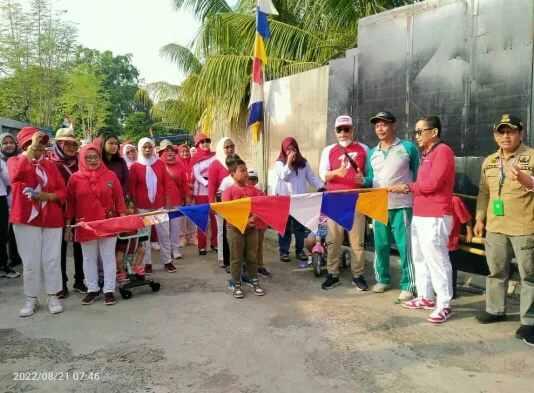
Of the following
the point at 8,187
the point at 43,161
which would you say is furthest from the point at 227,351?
the point at 8,187

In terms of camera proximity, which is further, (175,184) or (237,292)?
(175,184)

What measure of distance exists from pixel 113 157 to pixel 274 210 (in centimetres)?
228

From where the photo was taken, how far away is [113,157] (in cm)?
→ 555

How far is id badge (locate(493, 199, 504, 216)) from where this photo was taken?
154 inches

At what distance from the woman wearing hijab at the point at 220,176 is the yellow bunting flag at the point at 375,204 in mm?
2399

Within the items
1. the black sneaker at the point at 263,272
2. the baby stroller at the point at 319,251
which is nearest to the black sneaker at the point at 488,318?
the baby stroller at the point at 319,251

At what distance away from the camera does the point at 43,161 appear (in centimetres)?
465

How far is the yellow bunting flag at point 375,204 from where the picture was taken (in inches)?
186

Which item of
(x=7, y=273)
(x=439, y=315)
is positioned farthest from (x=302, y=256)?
(x=7, y=273)

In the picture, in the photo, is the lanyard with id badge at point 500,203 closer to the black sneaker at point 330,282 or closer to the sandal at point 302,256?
the black sneaker at point 330,282

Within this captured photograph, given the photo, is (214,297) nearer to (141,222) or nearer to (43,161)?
(141,222)

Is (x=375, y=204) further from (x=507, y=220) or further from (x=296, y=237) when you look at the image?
(x=296, y=237)

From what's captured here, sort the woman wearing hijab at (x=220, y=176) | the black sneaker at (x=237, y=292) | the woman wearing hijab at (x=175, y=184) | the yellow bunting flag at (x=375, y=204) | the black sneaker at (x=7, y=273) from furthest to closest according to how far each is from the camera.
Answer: the woman wearing hijab at (x=175, y=184) < the woman wearing hijab at (x=220, y=176) < the black sneaker at (x=7, y=273) < the black sneaker at (x=237, y=292) < the yellow bunting flag at (x=375, y=204)

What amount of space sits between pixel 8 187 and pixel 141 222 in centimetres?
295
